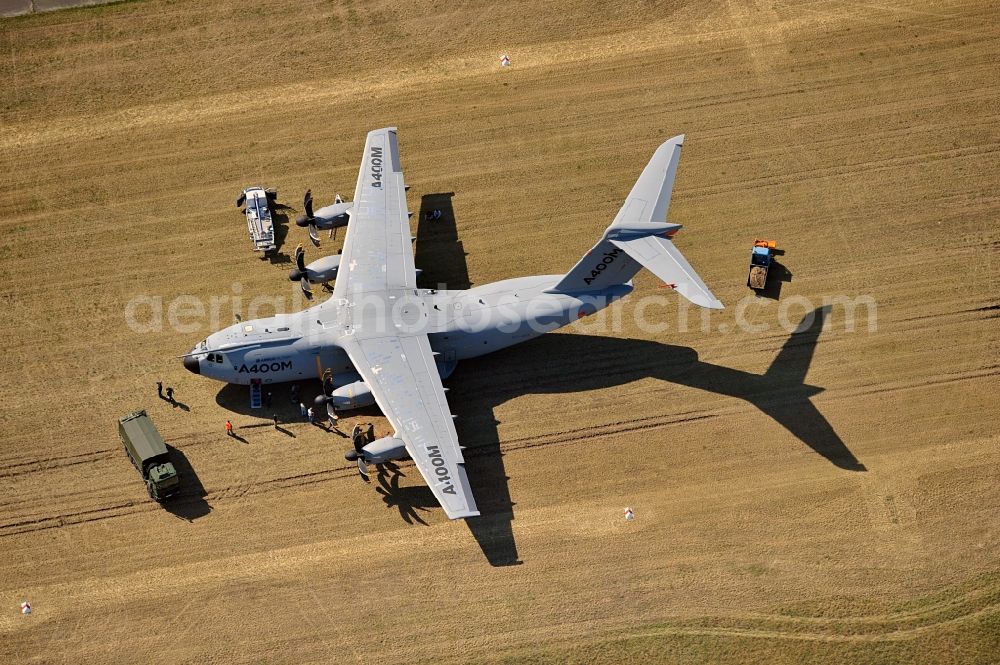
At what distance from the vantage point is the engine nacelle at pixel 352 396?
43.6m

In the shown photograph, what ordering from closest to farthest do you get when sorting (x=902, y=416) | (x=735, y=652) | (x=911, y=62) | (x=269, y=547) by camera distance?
1. (x=735, y=652)
2. (x=269, y=547)
3. (x=902, y=416)
4. (x=911, y=62)

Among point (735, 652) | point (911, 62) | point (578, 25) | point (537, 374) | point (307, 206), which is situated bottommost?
point (735, 652)

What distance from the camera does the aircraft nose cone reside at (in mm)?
45125

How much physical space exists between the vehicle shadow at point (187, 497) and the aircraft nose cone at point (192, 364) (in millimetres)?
4130

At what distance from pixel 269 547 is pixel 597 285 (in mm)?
20172

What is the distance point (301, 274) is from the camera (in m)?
48.2

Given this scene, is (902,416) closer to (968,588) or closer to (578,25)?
(968,588)

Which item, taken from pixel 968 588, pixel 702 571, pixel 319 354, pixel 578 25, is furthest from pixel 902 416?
pixel 578 25

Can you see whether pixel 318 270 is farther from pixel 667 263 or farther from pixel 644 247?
pixel 667 263

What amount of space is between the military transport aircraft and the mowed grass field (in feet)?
8.56

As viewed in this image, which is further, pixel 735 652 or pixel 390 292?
pixel 390 292

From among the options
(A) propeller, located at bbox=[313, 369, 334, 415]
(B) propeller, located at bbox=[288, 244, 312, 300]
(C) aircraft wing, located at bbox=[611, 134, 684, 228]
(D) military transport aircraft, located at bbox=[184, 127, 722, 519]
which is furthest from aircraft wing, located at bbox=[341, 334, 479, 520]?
(C) aircraft wing, located at bbox=[611, 134, 684, 228]

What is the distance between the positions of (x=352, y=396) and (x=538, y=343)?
1056cm

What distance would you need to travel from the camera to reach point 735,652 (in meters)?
38.6
